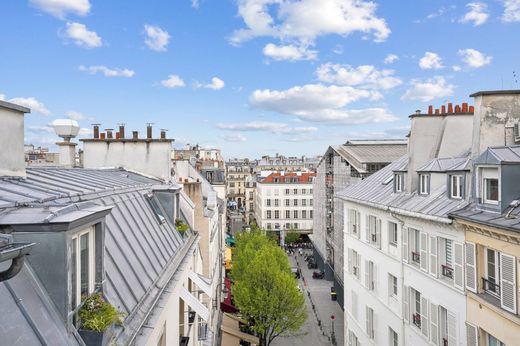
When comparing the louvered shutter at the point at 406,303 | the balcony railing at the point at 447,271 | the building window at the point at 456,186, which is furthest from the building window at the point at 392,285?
the building window at the point at 456,186

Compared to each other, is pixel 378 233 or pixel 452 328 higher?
pixel 378 233

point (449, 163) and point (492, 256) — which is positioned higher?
point (449, 163)

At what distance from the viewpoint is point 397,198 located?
63.2ft

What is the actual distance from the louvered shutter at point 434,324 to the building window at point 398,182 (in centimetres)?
585

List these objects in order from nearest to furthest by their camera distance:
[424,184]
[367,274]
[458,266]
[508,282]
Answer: [508,282]
[458,266]
[424,184]
[367,274]

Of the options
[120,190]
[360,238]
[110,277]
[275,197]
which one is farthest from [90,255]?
[275,197]

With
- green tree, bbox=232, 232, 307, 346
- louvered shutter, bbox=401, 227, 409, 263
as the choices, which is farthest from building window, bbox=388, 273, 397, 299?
green tree, bbox=232, 232, 307, 346

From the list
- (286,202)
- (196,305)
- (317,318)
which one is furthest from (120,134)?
(286,202)

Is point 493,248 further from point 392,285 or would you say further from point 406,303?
point 392,285

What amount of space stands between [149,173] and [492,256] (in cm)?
1465

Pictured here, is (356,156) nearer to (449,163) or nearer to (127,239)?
(449,163)

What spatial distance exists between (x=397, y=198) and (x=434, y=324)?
584cm

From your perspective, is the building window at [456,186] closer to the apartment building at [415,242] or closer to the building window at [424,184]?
the apartment building at [415,242]

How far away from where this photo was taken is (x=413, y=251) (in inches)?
692
